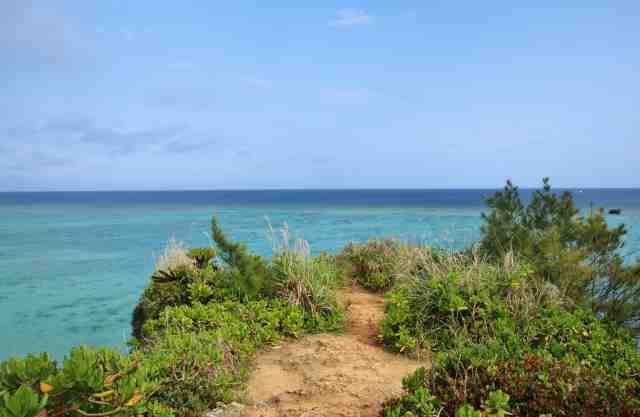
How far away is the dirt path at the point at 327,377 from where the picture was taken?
4.01 m

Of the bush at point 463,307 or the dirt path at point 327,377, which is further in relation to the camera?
the bush at point 463,307

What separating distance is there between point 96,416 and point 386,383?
300 cm

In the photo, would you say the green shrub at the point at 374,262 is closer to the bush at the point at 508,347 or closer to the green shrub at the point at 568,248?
the green shrub at the point at 568,248

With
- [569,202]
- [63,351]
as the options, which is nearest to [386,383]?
[569,202]

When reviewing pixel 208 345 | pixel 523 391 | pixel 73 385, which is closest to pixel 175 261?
pixel 208 345

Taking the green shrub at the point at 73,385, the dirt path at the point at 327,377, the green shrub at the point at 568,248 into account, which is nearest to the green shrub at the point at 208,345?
the dirt path at the point at 327,377

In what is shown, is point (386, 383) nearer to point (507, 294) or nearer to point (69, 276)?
point (507, 294)

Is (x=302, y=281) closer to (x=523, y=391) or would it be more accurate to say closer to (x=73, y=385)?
(x=523, y=391)

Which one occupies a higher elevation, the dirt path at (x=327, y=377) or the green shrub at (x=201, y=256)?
the green shrub at (x=201, y=256)

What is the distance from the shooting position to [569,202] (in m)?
8.08

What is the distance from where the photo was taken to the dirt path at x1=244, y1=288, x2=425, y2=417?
13.1ft

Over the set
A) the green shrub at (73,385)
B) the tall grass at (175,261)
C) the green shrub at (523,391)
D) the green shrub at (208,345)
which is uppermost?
the green shrub at (73,385)

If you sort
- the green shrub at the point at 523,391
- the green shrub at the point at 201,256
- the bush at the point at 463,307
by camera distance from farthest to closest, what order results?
the green shrub at the point at 201,256 < the bush at the point at 463,307 < the green shrub at the point at 523,391

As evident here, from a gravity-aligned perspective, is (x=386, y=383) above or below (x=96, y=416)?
below
